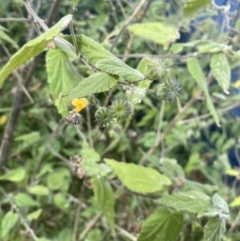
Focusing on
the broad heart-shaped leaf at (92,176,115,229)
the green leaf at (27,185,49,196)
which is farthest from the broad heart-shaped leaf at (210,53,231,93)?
the green leaf at (27,185,49,196)

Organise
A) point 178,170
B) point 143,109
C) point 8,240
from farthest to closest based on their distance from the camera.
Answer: point 143,109
point 8,240
point 178,170

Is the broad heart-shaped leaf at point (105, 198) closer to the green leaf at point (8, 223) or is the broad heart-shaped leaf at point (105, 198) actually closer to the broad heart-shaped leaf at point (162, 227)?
the broad heart-shaped leaf at point (162, 227)

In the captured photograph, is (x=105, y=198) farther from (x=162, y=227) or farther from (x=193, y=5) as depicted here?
(x=193, y=5)

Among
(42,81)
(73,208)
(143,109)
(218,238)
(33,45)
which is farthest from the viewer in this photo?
(143,109)

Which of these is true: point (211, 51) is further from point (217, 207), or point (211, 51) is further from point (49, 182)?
point (49, 182)

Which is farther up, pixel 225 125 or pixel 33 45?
pixel 33 45

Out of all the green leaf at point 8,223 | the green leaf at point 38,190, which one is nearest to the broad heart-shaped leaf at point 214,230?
the green leaf at point 8,223

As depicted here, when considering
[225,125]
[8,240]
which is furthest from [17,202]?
[225,125]

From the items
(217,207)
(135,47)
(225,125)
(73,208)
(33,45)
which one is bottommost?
(225,125)

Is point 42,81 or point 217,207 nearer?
point 217,207
